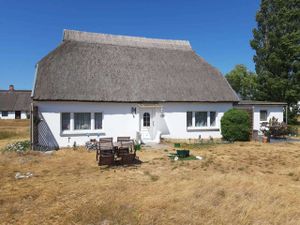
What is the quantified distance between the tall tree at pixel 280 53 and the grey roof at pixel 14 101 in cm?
5288

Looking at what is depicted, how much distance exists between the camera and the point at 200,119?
2019 cm

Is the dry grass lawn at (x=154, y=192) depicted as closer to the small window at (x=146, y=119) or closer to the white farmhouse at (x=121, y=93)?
the white farmhouse at (x=121, y=93)

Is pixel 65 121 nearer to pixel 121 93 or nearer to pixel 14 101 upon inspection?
pixel 121 93

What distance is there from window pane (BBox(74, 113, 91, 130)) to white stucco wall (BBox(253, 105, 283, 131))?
52.3 feet

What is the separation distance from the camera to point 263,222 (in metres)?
5.52

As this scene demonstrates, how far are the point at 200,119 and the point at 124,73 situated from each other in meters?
7.88

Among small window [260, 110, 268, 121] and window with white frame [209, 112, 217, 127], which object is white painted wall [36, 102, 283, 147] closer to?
window with white frame [209, 112, 217, 127]

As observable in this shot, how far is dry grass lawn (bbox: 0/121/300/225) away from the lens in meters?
5.84

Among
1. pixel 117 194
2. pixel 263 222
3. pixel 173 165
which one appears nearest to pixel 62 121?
pixel 173 165

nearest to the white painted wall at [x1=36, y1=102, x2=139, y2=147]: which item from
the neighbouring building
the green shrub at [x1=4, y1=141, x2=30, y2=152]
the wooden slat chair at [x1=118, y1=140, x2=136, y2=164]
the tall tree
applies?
the green shrub at [x1=4, y1=141, x2=30, y2=152]

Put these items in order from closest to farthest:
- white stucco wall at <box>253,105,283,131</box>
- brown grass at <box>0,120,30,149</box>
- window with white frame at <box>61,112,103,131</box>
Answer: window with white frame at <box>61,112,103,131</box>, brown grass at <box>0,120,30,149</box>, white stucco wall at <box>253,105,283,131</box>

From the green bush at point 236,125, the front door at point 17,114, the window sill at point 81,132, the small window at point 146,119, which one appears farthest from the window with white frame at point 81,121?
the front door at point 17,114

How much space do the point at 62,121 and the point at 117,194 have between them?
10.6m

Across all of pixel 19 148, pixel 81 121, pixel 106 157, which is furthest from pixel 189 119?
pixel 19 148
